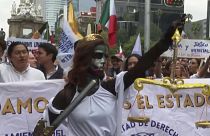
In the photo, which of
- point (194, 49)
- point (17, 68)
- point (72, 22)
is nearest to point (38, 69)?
point (17, 68)

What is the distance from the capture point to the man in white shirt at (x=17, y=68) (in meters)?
5.52

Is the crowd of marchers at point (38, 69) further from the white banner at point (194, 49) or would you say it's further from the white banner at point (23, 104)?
the white banner at point (194, 49)

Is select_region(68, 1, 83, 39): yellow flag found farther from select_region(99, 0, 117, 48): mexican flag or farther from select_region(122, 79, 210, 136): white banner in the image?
select_region(122, 79, 210, 136): white banner

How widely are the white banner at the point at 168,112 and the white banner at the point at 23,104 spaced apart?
0.77m

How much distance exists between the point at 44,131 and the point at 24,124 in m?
2.59

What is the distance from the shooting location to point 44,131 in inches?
101

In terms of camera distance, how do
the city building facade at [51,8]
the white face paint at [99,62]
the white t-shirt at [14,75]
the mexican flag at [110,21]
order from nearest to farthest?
the white face paint at [99,62], the white t-shirt at [14,75], the mexican flag at [110,21], the city building facade at [51,8]

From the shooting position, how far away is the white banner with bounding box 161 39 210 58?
1205cm

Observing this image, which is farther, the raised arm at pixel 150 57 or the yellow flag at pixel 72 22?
the yellow flag at pixel 72 22

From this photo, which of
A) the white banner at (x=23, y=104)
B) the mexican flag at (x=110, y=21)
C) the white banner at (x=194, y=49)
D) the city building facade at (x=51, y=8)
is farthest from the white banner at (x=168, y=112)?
the city building facade at (x=51, y=8)

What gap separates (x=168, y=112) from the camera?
522 cm

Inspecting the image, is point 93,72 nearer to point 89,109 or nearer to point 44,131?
point 89,109

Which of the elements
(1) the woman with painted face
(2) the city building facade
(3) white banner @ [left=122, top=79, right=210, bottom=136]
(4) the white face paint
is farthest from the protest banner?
(2) the city building facade

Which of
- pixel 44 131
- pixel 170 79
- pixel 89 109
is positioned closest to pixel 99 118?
pixel 89 109
